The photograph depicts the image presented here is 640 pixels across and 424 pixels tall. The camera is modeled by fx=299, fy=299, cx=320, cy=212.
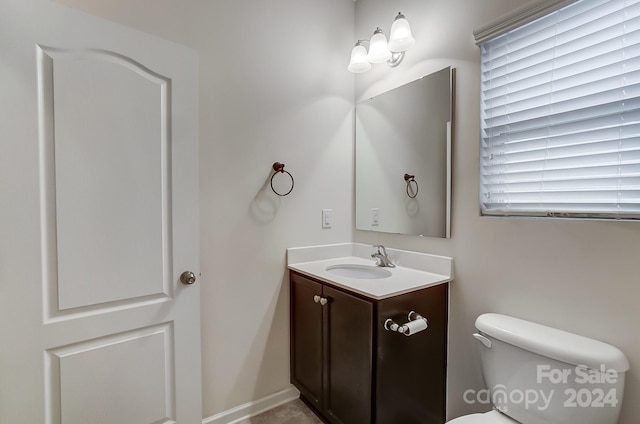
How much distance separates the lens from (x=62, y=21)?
1.07 meters

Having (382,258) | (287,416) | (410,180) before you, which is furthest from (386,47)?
(287,416)

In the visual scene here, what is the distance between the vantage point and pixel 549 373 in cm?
105

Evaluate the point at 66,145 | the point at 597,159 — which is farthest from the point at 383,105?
the point at 66,145

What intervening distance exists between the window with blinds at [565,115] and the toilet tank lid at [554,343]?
0.45 m

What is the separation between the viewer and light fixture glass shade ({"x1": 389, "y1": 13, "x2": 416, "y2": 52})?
160cm

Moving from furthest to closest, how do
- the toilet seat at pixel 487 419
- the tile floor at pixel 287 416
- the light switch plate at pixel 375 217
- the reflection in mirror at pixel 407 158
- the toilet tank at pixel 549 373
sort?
the light switch plate at pixel 375 217 → the tile floor at pixel 287 416 → the reflection in mirror at pixel 407 158 → the toilet seat at pixel 487 419 → the toilet tank at pixel 549 373

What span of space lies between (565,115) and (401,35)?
2.94ft

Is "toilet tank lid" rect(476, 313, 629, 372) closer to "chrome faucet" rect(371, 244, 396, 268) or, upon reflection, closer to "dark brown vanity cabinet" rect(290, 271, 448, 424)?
"dark brown vanity cabinet" rect(290, 271, 448, 424)

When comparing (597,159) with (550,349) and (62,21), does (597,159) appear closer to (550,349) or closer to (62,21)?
(550,349)

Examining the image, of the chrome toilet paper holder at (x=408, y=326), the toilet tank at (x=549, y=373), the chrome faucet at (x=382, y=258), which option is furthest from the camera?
the chrome faucet at (x=382, y=258)

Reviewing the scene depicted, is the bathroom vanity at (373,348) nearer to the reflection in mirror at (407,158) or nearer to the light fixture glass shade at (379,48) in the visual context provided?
the reflection in mirror at (407,158)

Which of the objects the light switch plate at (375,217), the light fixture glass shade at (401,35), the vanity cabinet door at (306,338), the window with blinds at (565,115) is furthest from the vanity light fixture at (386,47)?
the vanity cabinet door at (306,338)

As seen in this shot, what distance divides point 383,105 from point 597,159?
3.70 feet

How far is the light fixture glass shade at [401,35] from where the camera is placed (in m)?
1.60
